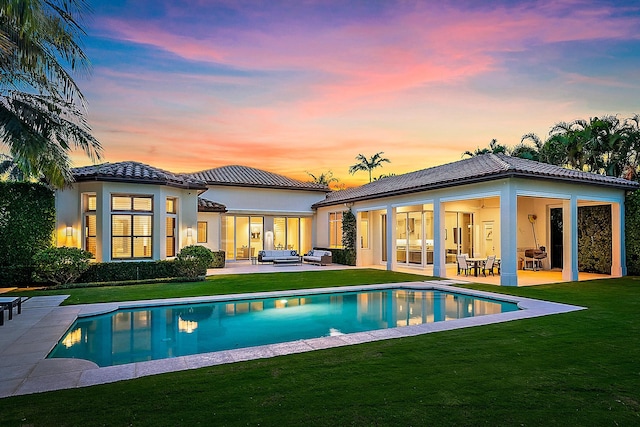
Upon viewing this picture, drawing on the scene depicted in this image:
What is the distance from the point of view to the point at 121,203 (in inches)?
592

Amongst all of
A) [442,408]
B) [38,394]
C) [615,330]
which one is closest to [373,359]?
[442,408]

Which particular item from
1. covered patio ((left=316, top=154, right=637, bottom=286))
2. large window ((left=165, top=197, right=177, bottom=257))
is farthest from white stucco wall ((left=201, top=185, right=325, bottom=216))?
large window ((left=165, top=197, right=177, bottom=257))

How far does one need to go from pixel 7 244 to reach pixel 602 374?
16.8 metres

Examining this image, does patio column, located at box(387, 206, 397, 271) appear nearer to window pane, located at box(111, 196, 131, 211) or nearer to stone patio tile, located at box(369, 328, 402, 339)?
window pane, located at box(111, 196, 131, 211)

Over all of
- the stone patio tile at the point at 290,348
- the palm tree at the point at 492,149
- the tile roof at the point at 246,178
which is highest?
the palm tree at the point at 492,149

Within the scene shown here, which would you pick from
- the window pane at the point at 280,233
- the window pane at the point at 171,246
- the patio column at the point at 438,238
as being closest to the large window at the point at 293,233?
the window pane at the point at 280,233

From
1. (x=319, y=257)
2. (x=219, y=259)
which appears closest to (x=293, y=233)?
(x=319, y=257)

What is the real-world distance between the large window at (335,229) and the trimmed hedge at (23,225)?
46.6 feet

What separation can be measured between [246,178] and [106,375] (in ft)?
68.3

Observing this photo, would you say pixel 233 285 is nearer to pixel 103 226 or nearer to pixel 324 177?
pixel 103 226

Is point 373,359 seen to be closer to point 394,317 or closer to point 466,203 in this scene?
point 394,317

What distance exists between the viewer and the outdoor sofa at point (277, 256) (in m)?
22.2

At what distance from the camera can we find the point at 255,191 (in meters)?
24.8

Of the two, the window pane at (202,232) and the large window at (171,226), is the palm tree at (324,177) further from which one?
the large window at (171,226)
